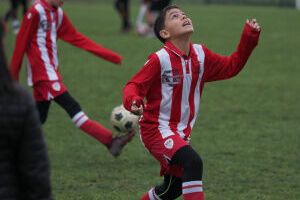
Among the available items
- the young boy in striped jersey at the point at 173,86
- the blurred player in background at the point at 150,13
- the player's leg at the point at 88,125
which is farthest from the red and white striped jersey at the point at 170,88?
the blurred player in background at the point at 150,13

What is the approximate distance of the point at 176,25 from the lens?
400 cm

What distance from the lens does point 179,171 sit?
3.83 metres

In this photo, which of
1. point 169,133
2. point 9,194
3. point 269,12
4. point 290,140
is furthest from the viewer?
point 269,12

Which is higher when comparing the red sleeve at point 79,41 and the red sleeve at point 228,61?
the red sleeve at point 228,61

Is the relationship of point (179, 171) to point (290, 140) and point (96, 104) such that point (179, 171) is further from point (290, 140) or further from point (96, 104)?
point (96, 104)

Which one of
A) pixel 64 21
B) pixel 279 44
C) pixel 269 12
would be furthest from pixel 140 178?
pixel 269 12

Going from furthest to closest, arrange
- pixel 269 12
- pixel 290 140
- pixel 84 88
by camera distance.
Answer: pixel 269 12
pixel 84 88
pixel 290 140

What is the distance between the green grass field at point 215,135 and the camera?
4973 millimetres

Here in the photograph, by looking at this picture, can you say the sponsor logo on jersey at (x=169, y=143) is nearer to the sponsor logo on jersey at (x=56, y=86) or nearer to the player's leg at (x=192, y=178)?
the player's leg at (x=192, y=178)

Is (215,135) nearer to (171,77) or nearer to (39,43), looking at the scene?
(39,43)

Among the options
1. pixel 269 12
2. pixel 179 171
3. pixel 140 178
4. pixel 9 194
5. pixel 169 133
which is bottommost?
pixel 269 12

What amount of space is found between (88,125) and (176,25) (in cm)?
203

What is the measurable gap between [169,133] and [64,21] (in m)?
2.42

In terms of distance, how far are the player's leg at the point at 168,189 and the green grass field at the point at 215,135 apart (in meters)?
0.74
